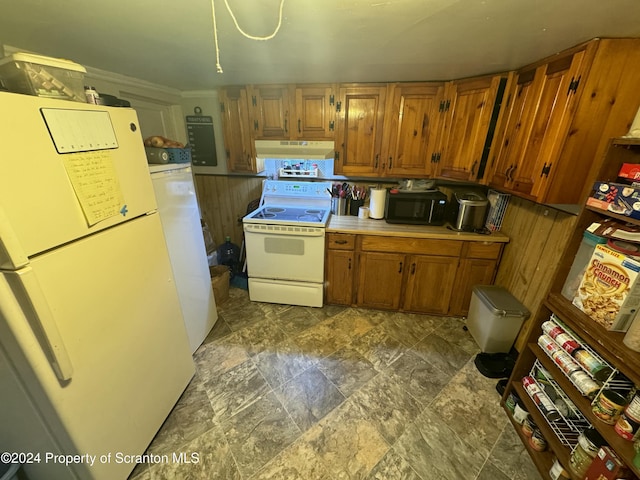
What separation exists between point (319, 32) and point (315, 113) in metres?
1.12

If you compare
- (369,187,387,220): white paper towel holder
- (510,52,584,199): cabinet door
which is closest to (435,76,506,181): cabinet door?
(510,52,584,199): cabinet door

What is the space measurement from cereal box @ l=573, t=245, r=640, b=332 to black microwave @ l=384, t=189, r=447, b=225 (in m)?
1.27

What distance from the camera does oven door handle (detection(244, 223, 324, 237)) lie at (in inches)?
90.8

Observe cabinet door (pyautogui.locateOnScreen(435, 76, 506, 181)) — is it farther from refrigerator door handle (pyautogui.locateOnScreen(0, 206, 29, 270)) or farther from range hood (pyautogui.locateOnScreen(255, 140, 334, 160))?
refrigerator door handle (pyautogui.locateOnScreen(0, 206, 29, 270))

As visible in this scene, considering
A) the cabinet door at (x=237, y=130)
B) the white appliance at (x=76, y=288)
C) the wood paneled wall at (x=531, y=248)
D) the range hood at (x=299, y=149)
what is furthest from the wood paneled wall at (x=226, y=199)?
the wood paneled wall at (x=531, y=248)

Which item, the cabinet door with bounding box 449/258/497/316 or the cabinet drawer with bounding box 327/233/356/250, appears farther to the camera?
the cabinet drawer with bounding box 327/233/356/250

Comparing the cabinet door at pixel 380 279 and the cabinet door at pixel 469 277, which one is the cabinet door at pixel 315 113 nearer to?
the cabinet door at pixel 380 279

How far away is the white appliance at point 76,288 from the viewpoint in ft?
2.61

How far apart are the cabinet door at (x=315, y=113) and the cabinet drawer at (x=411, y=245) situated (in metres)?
1.07

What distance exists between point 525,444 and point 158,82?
382 cm

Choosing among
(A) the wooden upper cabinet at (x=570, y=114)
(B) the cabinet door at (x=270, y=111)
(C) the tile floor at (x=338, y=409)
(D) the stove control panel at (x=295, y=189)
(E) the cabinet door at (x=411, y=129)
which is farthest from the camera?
(D) the stove control panel at (x=295, y=189)

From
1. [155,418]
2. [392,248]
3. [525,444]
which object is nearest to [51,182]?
[155,418]

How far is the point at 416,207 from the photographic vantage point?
237cm

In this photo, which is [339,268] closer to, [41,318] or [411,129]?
[411,129]
